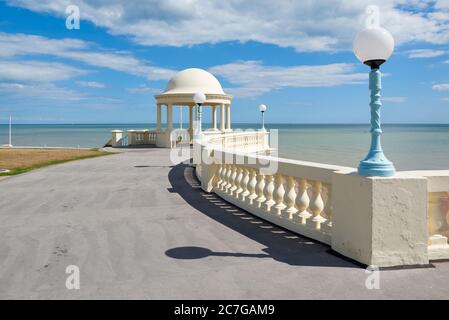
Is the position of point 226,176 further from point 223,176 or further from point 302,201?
point 302,201

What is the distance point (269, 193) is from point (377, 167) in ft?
9.32

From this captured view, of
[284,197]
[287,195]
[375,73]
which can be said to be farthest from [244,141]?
[375,73]

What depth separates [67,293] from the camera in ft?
12.9

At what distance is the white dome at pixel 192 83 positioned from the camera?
103 feet

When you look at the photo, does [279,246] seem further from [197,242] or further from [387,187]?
[387,187]

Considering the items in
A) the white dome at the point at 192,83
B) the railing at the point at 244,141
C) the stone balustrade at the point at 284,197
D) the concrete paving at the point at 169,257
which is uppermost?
the white dome at the point at 192,83

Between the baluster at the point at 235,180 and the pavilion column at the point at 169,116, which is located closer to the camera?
the baluster at the point at 235,180

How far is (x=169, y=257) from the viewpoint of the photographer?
16.4 feet

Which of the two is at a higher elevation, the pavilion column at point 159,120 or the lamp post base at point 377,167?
the pavilion column at point 159,120

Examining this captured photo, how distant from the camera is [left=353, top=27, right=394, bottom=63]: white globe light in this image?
4.56 m

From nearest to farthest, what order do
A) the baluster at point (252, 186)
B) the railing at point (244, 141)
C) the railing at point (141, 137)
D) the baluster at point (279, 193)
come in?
the baluster at point (279, 193) → the baluster at point (252, 186) → the railing at point (244, 141) → the railing at point (141, 137)

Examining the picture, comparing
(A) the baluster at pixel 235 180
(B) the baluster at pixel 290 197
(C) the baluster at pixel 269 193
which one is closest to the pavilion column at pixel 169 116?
(A) the baluster at pixel 235 180

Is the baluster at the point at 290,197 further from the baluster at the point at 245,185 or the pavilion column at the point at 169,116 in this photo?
the pavilion column at the point at 169,116

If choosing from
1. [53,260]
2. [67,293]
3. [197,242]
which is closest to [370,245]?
[197,242]
